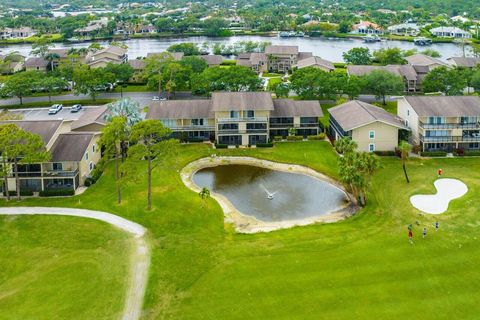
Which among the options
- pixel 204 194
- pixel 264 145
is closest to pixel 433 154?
pixel 264 145

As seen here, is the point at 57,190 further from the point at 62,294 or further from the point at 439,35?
the point at 439,35

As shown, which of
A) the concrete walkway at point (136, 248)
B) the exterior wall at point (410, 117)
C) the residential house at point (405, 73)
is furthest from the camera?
the residential house at point (405, 73)

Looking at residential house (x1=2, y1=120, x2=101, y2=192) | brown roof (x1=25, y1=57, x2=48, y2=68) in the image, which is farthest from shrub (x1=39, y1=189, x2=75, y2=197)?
brown roof (x1=25, y1=57, x2=48, y2=68)

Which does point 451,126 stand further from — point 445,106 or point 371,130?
point 371,130

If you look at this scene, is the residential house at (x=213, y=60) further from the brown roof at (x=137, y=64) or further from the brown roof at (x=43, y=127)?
the brown roof at (x=43, y=127)

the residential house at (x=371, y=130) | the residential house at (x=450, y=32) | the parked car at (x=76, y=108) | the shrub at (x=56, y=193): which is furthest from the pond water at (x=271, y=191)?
the residential house at (x=450, y=32)

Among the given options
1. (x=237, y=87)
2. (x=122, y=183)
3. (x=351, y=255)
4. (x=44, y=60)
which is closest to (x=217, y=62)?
(x=237, y=87)

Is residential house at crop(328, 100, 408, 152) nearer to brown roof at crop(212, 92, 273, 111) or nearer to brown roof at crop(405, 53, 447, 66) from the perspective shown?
brown roof at crop(212, 92, 273, 111)
